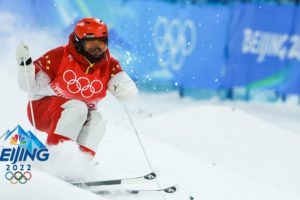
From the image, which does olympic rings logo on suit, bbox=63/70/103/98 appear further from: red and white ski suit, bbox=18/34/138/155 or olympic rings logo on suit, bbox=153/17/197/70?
olympic rings logo on suit, bbox=153/17/197/70

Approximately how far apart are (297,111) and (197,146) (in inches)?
180

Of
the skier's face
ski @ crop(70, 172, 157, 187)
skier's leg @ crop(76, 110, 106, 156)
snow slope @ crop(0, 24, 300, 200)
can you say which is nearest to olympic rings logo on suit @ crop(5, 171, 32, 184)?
snow slope @ crop(0, 24, 300, 200)

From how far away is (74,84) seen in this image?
489 cm

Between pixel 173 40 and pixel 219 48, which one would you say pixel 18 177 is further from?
pixel 219 48

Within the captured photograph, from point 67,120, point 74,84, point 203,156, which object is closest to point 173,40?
point 203,156

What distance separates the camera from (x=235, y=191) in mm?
5191

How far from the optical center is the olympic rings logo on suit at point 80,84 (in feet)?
16.0

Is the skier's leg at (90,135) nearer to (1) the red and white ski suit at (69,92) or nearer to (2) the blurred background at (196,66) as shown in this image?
(1) the red and white ski suit at (69,92)

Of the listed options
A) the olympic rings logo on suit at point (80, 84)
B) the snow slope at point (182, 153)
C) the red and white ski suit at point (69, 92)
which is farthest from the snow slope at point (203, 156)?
the olympic rings logo on suit at point (80, 84)

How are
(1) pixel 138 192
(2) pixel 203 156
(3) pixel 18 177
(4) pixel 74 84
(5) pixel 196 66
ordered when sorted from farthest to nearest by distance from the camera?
(5) pixel 196 66
(2) pixel 203 156
(4) pixel 74 84
(1) pixel 138 192
(3) pixel 18 177

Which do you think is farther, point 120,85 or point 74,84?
point 120,85

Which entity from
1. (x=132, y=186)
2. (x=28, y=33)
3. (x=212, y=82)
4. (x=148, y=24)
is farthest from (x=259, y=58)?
(x=132, y=186)

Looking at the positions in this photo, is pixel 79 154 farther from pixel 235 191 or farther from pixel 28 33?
pixel 28 33

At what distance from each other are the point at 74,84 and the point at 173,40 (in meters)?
6.15
